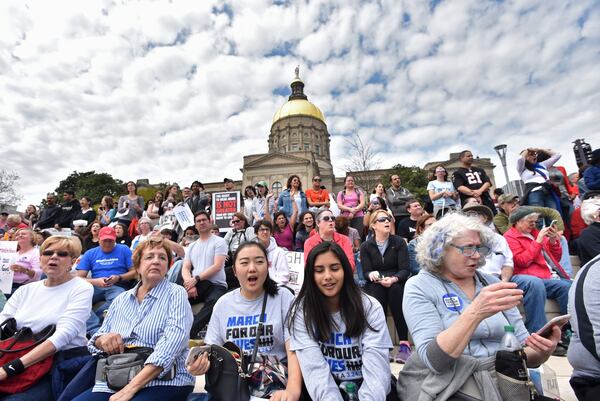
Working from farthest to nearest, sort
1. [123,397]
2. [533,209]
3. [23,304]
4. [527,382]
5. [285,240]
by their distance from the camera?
[285,240]
[533,209]
[23,304]
[123,397]
[527,382]

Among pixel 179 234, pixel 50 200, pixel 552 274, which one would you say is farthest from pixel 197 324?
pixel 50 200

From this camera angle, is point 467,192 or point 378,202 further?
point 378,202

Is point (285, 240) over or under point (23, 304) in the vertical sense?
A: over

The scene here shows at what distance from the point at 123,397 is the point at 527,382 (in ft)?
8.70

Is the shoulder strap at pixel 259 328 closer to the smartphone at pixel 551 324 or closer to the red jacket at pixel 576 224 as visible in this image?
the smartphone at pixel 551 324

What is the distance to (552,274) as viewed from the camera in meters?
4.26

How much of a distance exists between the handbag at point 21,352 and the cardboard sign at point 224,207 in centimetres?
632

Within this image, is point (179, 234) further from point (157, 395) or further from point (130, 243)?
point (157, 395)

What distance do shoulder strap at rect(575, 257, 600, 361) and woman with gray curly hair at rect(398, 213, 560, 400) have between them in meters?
0.31

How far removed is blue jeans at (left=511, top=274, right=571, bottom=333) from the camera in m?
3.81

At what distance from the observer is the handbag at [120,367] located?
2.25 meters

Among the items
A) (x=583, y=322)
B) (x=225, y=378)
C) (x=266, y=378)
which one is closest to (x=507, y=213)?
(x=583, y=322)

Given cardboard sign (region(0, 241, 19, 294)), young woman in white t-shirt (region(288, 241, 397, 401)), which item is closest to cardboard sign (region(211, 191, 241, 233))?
cardboard sign (region(0, 241, 19, 294))

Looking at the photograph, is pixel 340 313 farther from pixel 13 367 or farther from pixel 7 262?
pixel 7 262
